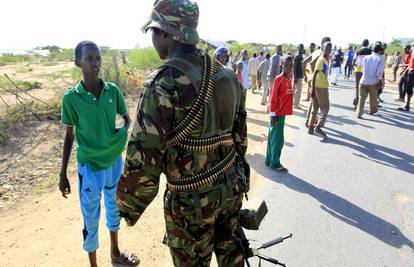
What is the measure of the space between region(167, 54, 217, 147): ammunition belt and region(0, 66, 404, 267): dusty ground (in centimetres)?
180

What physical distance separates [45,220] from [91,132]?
2085mm

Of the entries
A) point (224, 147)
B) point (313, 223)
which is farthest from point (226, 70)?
point (313, 223)

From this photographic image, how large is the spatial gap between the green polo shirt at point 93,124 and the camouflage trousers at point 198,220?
3.19ft

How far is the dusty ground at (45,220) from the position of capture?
10.6 feet

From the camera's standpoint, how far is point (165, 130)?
62.0 inches

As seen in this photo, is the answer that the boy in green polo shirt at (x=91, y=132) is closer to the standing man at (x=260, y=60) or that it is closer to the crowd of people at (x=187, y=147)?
the crowd of people at (x=187, y=147)

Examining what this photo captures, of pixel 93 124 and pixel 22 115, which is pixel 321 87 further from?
pixel 22 115

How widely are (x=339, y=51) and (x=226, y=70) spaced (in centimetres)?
1397

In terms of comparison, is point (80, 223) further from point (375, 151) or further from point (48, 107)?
point (48, 107)

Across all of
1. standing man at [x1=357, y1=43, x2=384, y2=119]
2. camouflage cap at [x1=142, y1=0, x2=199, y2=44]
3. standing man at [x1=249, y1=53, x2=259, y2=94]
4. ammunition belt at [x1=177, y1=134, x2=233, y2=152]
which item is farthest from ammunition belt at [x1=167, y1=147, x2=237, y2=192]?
standing man at [x1=249, y1=53, x2=259, y2=94]

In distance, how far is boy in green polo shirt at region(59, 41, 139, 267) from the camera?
2.53 m

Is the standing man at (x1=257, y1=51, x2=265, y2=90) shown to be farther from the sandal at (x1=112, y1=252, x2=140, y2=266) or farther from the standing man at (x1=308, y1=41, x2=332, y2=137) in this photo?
the sandal at (x1=112, y1=252, x2=140, y2=266)

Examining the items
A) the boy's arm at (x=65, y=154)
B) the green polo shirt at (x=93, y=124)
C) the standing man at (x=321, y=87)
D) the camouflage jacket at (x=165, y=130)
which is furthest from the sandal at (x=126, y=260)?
the standing man at (x=321, y=87)

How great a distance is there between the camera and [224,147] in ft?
6.06
